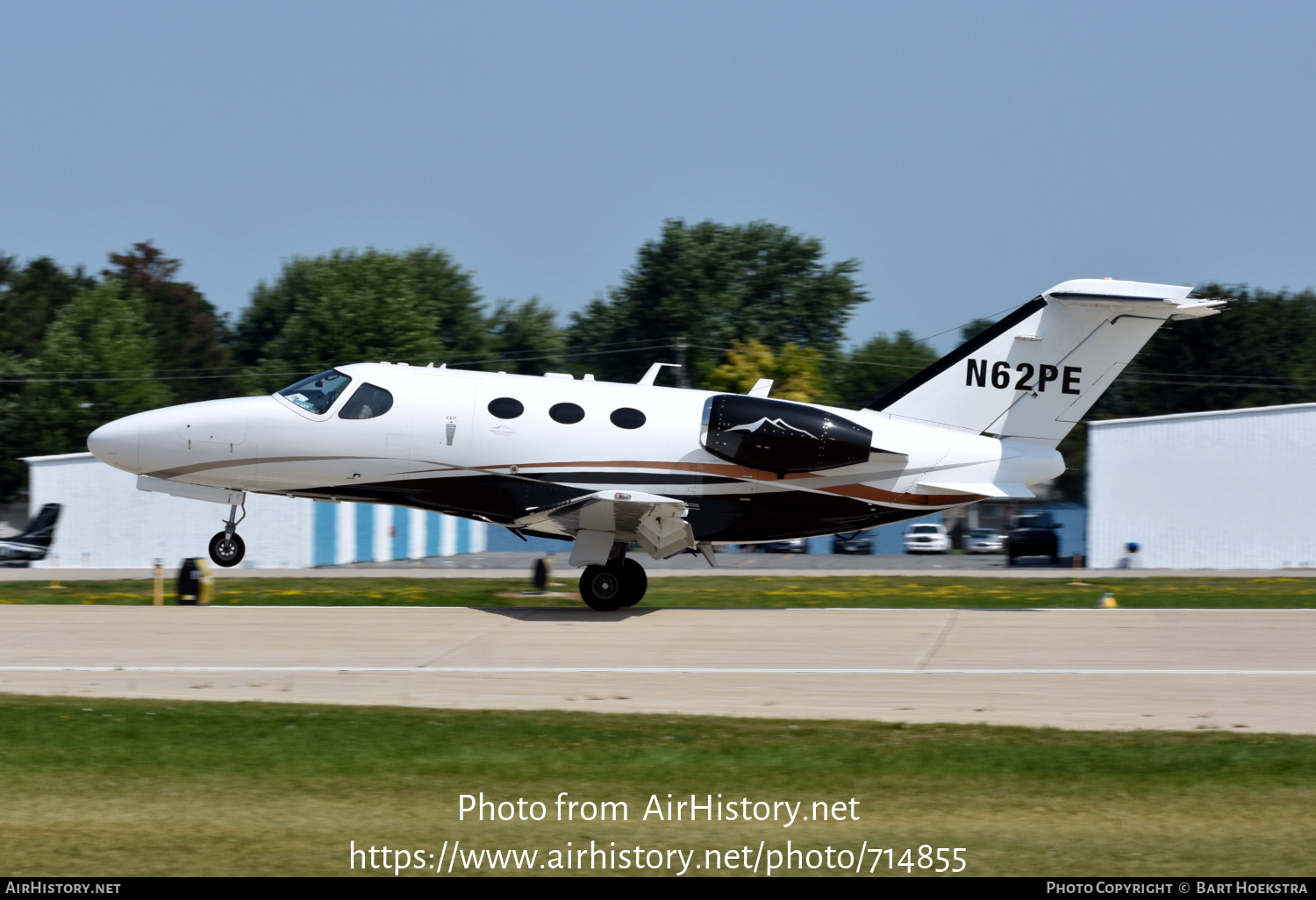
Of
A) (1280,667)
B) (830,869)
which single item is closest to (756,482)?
(1280,667)

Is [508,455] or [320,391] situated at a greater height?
[320,391]

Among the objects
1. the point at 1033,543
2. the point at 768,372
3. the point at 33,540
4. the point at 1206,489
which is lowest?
the point at 33,540

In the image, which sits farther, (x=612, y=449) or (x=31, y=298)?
(x=31, y=298)

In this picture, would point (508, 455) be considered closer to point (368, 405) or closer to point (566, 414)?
point (566, 414)

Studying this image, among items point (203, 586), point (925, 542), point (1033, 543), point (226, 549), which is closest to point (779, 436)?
point (226, 549)

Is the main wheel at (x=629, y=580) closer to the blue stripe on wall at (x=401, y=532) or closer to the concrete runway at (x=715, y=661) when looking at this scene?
the concrete runway at (x=715, y=661)

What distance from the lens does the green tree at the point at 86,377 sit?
6556 cm

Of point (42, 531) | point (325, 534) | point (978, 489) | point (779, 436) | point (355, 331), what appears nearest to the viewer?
point (779, 436)

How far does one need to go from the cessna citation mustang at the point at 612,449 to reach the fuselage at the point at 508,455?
1.0 inches

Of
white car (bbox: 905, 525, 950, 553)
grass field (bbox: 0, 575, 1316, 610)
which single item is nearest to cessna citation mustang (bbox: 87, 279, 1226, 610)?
grass field (bbox: 0, 575, 1316, 610)

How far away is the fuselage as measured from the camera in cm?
1892

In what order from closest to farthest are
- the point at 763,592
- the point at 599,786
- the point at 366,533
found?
the point at 599,786
the point at 763,592
the point at 366,533

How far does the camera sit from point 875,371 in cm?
8869

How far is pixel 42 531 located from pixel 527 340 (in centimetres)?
5305
